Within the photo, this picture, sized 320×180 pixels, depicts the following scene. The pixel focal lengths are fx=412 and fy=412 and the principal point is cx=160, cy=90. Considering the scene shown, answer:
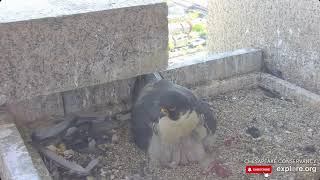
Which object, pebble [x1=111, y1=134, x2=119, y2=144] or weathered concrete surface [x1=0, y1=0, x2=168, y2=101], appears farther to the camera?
pebble [x1=111, y1=134, x2=119, y2=144]

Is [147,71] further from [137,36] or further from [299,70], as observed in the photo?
[299,70]

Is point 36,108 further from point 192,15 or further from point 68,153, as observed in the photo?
point 192,15

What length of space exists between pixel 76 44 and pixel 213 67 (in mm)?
1557

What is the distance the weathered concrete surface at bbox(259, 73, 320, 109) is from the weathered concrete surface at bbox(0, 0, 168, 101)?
53.2 inches

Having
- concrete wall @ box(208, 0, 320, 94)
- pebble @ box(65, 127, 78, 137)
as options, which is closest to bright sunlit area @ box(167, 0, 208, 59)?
concrete wall @ box(208, 0, 320, 94)

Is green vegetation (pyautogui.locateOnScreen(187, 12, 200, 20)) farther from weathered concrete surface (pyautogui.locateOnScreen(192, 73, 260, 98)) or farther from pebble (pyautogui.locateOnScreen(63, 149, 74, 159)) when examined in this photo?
pebble (pyautogui.locateOnScreen(63, 149, 74, 159))

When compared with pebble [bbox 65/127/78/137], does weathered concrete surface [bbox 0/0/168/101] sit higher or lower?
higher

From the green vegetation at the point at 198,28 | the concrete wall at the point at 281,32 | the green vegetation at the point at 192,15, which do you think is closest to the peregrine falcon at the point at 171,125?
the concrete wall at the point at 281,32

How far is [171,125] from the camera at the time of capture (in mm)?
2803

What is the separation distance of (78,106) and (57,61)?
68cm

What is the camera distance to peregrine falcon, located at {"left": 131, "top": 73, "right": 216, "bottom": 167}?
9.09 feet

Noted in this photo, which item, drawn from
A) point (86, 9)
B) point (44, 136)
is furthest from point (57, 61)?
point (44, 136)

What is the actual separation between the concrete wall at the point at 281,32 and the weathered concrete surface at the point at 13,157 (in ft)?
8.54

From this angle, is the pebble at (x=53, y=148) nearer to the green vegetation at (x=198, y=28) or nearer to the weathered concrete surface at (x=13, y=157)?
the weathered concrete surface at (x=13, y=157)
